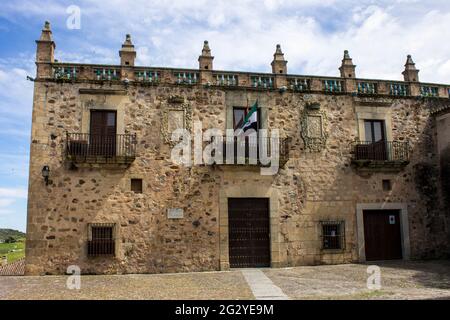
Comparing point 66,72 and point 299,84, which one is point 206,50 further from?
point 66,72

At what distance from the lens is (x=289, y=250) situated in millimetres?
13344

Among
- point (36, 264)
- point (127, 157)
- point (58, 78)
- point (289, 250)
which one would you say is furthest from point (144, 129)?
point (289, 250)

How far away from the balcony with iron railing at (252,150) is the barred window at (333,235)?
265 centimetres

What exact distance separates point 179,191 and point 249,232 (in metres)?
2.70

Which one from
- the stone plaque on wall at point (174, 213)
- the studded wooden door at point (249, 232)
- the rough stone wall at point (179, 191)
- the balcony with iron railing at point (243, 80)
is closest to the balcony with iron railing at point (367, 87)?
the balcony with iron railing at point (243, 80)

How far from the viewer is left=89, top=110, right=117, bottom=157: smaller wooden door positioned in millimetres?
12594

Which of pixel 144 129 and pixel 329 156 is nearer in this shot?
pixel 144 129

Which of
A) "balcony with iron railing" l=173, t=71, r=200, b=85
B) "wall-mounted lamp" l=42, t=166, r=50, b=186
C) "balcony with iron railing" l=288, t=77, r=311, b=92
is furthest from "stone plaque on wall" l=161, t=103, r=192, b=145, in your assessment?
"balcony with iron railing" l=288, t=77, r=311, b=92

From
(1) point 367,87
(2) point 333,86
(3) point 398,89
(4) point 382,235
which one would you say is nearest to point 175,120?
(2) point 333,86

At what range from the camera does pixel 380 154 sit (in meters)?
14.4

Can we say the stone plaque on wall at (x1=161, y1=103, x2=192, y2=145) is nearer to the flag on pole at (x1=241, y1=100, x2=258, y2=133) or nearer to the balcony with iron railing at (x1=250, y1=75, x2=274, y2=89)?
the flag on pole at (x1=241, y1=100, x2=258, y2=133)

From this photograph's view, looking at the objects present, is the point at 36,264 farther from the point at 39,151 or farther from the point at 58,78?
the point at 58,78

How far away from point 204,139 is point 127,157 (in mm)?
2578

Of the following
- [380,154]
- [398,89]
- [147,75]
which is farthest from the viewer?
[398,89]
